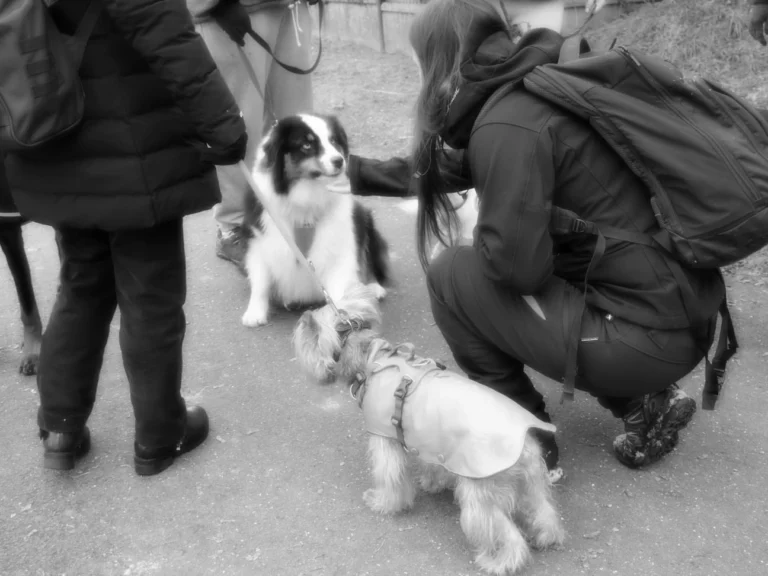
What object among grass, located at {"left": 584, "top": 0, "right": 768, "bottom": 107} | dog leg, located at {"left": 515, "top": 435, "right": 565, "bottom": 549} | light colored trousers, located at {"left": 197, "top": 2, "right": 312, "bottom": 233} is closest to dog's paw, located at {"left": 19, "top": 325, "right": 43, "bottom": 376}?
light colored trousers, located at {"left": 197, "top": 2, "right": 312, "bottom": 233}

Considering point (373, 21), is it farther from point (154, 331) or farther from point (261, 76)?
point (154, 331)

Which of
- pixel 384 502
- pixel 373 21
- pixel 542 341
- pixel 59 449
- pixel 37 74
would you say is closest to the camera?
pixel 37 74

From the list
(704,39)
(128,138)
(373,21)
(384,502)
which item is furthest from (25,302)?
(373,21)

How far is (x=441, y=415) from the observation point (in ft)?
7.62

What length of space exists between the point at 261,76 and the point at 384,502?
284 cm

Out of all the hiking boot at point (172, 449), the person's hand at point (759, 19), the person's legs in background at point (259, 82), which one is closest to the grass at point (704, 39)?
the person's hand at point (759, 19)

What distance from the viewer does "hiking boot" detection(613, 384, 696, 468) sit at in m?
2.73

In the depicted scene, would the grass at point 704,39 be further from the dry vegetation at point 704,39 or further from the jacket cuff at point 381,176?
the jacket cuff at point 381,176

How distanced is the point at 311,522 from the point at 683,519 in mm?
1216

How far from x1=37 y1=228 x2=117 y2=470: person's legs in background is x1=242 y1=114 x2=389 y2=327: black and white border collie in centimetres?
131

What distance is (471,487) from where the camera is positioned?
2.28 m

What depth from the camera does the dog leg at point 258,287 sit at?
417cm

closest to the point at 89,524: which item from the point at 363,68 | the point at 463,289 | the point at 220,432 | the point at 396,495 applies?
the point at 220,432

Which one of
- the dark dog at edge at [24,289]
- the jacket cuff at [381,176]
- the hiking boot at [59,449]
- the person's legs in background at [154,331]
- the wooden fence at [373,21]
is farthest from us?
the wooden fence at [373,21]
